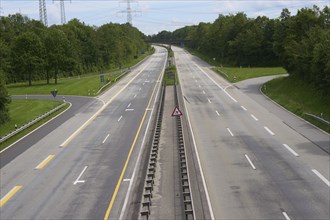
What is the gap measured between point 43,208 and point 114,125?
64.3 feet

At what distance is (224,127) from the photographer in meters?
35.2

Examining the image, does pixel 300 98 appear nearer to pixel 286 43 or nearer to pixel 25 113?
pixel 286 43

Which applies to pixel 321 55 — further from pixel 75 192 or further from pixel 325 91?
pixel 75 192

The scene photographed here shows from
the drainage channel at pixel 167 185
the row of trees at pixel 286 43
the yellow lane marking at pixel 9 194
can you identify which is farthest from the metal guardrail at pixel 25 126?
the row of trees at pixel 286 43

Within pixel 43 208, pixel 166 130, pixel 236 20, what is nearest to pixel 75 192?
pixel 43 208

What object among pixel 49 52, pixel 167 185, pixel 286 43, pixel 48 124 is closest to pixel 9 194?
pixel 167 185

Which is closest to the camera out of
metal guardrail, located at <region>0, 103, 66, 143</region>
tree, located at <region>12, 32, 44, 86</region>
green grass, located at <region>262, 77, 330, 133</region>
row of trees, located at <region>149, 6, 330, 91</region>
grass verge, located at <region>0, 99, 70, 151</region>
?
metal guardrail, located at <region>0, 103, 66, 143</region>

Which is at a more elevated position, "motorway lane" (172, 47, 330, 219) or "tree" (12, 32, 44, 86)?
"tree" (12, 32, 44, 86)

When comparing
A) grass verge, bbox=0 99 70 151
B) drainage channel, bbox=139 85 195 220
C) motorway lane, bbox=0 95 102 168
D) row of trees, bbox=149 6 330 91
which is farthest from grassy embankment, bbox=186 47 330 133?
grass verge, bbox=0 99 70 151

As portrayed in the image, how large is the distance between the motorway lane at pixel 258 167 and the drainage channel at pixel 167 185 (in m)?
1.44

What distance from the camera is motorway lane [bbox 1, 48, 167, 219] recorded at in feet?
61.3

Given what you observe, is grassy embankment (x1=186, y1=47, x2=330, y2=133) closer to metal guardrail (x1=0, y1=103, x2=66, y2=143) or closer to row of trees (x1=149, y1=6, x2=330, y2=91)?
row of trees (x1=149, y1=6, x2=330, y2=91)

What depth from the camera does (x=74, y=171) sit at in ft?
79.7

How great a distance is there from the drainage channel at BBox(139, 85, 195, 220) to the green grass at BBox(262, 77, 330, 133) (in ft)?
45.0
